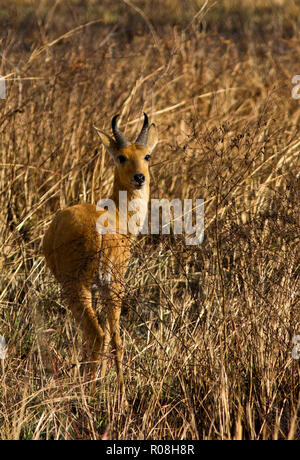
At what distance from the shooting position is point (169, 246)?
3.70 metres

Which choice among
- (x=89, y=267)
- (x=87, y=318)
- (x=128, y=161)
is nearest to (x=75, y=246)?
(x=89, y=267)

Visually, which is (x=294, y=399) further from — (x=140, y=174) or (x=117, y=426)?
(x=140, y=174)

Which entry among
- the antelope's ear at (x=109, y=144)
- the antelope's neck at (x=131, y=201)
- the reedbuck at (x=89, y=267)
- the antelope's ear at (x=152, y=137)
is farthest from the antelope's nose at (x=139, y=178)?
the antelope's ear at (x=152, y=137)

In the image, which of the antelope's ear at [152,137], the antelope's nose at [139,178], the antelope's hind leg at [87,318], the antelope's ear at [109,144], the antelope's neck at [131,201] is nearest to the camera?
the antelope's hind leg at [87,318]

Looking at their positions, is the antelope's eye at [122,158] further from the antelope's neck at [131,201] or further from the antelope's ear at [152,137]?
the antelope's ear at [152,137]

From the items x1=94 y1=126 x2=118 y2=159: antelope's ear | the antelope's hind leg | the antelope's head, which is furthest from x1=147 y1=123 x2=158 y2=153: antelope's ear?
the antelope's hind leg

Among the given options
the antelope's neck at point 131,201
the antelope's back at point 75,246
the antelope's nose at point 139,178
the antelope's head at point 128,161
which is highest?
the antelope's head at point 128,161

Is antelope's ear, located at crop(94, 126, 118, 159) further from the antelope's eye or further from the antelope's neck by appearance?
the antelope's neck

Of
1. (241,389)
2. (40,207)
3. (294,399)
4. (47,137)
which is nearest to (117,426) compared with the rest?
(241,389)

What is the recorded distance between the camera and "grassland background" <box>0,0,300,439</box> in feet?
12.0

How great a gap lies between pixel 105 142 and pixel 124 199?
0.44 m

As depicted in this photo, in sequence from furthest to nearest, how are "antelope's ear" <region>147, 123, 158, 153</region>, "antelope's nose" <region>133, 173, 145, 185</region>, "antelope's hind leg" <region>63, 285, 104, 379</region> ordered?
Answer: "antelope's ear" <region>147, 123, 158, 153</region>, "antelope's nose" <region>133, 173, 145, 185</region>, "antelope's hind leg" <region>63, 285, 104, 379</region>

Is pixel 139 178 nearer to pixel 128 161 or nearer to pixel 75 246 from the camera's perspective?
pixel 128 161

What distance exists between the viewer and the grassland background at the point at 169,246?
12.0 feet
